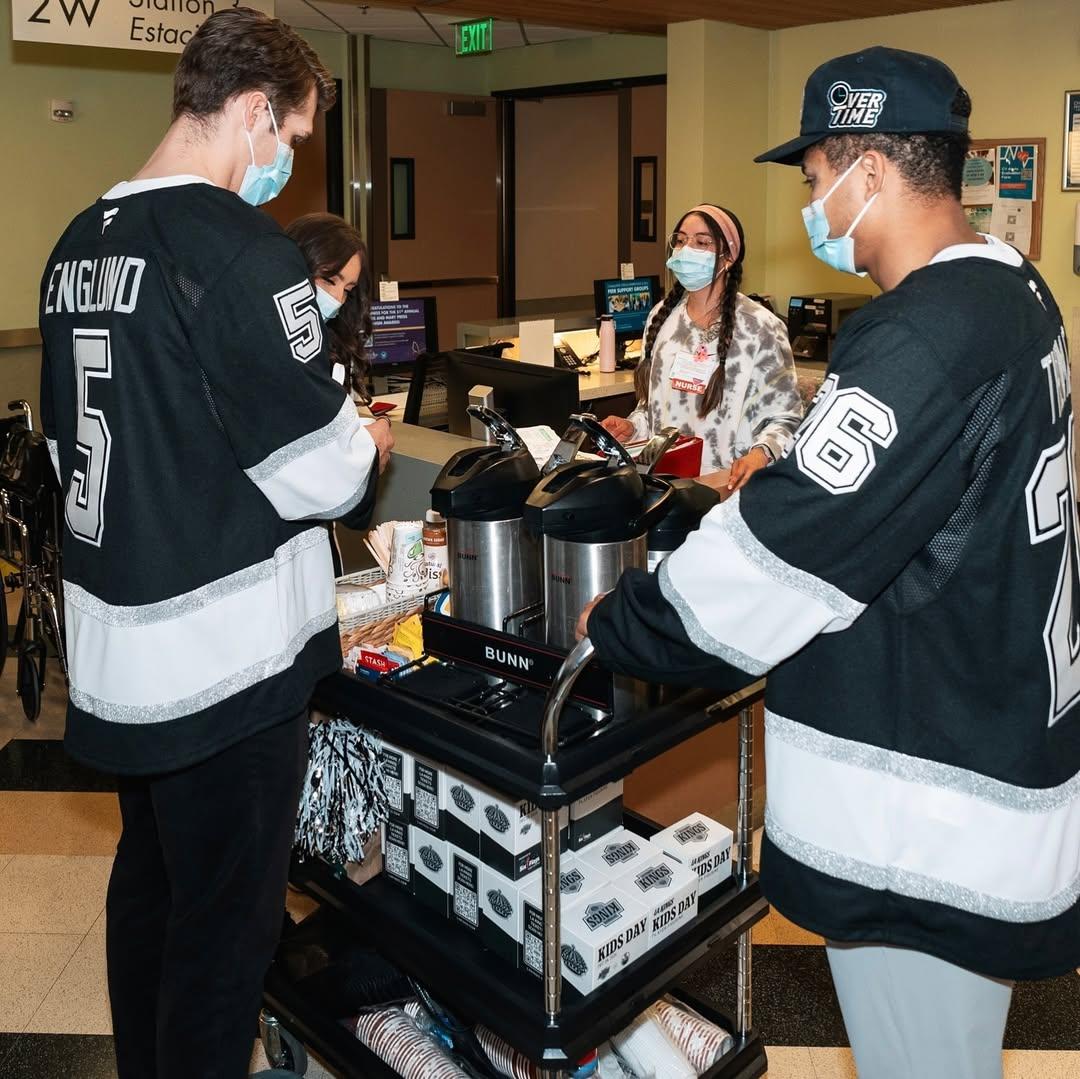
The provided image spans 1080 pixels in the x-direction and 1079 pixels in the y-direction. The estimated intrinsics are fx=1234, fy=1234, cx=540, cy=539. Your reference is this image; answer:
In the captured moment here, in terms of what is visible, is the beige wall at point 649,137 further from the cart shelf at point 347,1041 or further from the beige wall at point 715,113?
the cart shelf at point 347,1041

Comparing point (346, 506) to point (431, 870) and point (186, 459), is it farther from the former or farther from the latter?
point (431, 870)

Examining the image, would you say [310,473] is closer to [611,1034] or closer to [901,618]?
[901,618]

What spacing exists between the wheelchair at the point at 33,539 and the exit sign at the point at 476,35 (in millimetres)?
4014

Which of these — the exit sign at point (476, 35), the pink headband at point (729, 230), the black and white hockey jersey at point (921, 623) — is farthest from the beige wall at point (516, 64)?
the black and white hockey jersey at point (921, 623)

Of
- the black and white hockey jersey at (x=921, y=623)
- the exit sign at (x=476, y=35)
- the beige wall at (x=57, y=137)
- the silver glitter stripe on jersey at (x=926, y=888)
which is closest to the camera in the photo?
the black and white hockey jersey at (x=921, y=623)

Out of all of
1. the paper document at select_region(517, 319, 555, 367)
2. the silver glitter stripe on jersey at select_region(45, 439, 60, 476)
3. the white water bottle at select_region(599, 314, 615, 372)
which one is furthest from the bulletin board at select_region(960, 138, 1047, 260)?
the silver glitter stripe on jersey at select_region(45, 439, 60, 476)

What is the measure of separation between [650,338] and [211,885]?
7.76 feet

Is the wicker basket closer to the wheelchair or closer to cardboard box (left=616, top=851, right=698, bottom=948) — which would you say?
cardboard box (left=616, top=851, right=698, bottom=948)

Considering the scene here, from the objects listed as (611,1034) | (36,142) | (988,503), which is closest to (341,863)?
(611,1034)

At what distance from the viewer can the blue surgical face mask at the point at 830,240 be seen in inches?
53.7

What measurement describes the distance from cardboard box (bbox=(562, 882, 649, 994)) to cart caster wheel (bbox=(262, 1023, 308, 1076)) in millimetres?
805

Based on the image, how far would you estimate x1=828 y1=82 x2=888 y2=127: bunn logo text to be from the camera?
51.7 inches

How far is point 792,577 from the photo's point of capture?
4.22 feet

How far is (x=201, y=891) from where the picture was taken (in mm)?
1727
